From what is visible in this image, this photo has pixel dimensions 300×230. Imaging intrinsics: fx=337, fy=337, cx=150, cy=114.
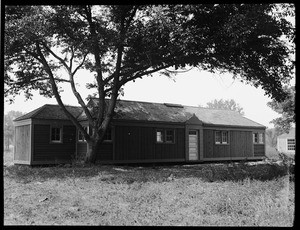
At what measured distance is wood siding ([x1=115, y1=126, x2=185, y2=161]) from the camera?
20.9 m

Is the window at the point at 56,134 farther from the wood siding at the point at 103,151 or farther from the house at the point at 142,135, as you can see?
the wood siding at the point at 103,151

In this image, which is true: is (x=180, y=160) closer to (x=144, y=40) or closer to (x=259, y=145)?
(x=259, y=145)

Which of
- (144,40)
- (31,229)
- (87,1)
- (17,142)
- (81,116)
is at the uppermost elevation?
(144,40)

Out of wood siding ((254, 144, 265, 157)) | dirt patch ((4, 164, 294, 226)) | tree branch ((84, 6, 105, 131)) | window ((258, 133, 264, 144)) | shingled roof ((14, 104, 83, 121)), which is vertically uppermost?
tree branch ((84, 6, 105, 131))

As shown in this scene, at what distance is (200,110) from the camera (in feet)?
87.0

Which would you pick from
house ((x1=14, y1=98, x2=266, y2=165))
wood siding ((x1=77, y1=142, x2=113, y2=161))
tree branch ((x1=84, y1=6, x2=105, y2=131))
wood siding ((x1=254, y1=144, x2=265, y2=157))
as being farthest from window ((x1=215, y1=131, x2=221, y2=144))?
tree branch ((x1=84, y1=6, x2=105, y2=131))

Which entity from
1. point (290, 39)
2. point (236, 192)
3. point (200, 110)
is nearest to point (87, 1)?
point (236, 192)

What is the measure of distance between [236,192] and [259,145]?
19.5 meters

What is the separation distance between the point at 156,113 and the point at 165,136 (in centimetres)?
172

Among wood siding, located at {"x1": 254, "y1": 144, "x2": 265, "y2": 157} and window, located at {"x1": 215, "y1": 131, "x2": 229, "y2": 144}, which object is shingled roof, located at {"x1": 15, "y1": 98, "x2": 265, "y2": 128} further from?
wood siding, located at {"x1": 254, "y1": 144, "x2": 265, "y2": 157}

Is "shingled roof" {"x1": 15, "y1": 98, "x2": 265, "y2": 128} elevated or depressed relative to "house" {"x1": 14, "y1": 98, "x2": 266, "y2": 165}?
elevated

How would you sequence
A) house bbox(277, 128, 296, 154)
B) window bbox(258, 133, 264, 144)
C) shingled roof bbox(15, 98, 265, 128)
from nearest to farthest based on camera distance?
1. shingled roof bbox(15, 98, 265, 128)
2. window bbox(258, 133, 264, 144)
3. house bbox(277, 128, 296, 154)

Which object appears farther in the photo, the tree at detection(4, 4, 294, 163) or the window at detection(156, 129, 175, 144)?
the window at detection(156, 129, 175, 144)

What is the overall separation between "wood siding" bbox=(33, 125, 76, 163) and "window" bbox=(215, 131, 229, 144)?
10634 mm
